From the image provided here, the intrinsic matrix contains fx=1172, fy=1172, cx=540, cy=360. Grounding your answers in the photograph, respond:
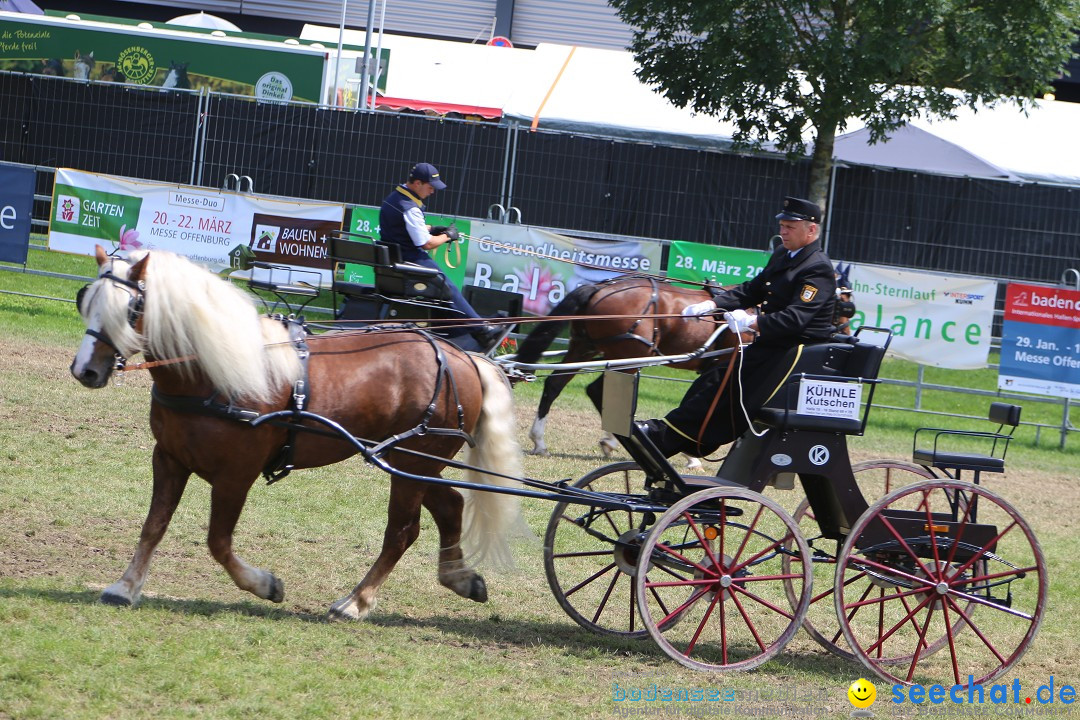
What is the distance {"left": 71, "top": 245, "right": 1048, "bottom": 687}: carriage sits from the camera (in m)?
4.80

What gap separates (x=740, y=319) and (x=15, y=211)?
10.7 m

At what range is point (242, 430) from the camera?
4895 millimetres

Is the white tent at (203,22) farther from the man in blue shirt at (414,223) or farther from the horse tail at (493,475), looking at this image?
the horse tail at (493,475)

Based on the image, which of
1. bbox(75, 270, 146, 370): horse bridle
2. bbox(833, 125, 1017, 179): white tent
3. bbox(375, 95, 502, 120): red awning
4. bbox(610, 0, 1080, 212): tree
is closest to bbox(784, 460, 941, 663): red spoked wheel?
bbox(75, 270, 146, 370): horse bridle

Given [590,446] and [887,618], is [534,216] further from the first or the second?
[887,618]

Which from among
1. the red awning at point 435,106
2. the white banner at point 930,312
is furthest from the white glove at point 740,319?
the red awning at point 435,106

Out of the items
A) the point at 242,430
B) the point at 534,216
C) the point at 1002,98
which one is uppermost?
the point at 1002,98

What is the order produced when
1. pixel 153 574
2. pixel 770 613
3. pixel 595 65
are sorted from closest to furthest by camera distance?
1. pixel 153 574
2. pixel 770 613
3. pixel 595 65

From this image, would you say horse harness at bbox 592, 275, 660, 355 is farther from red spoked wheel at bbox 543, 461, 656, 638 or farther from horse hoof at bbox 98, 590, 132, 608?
horse hoof at bbox 98, 590, 132, 608

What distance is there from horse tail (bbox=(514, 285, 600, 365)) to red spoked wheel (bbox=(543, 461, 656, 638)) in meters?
2.47

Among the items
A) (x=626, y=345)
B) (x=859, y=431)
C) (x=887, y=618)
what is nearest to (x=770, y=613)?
(x=887, y=618)

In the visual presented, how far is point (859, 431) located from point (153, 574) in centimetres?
343

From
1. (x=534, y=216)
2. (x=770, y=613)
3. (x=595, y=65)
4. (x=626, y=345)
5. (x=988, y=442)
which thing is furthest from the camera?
(x=595, y=65)

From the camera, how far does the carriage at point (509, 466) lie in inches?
189
